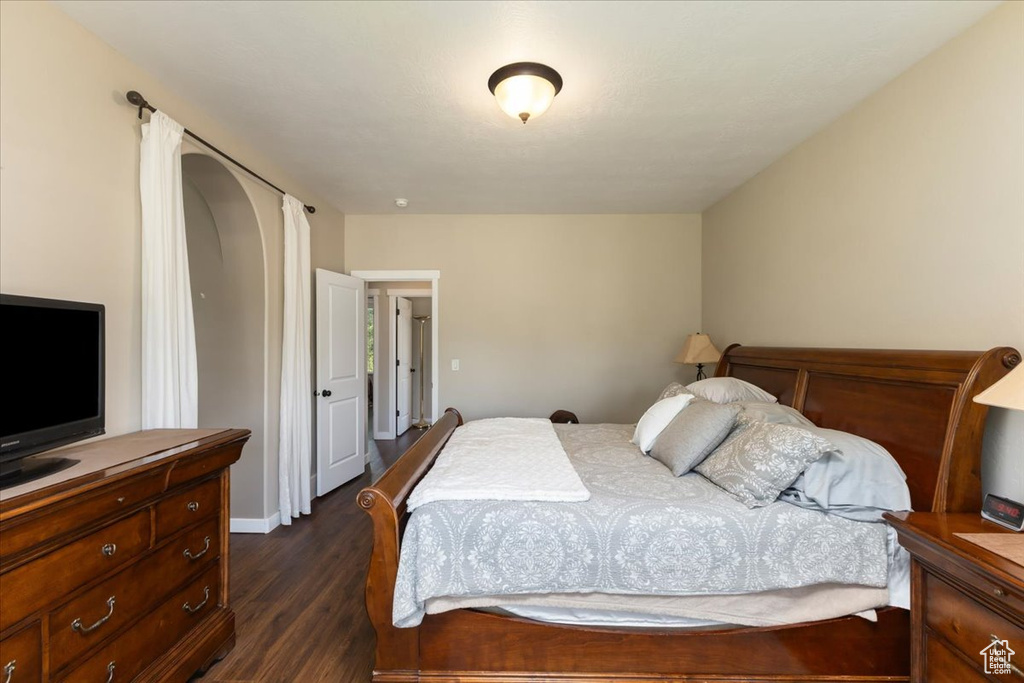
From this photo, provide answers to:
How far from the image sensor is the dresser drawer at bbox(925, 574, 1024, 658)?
1.10 m

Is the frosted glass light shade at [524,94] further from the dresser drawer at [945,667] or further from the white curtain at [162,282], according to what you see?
the dresser drawer at [945,667]

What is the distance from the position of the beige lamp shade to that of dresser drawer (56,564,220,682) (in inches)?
104

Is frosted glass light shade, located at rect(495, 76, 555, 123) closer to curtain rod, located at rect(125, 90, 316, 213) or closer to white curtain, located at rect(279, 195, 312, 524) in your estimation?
curtain rod, located at rect(125, 90, 316, 213)

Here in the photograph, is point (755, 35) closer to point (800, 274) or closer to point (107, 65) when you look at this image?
point (800, 274)

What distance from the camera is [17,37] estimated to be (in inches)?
56.9

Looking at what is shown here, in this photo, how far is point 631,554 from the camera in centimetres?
151

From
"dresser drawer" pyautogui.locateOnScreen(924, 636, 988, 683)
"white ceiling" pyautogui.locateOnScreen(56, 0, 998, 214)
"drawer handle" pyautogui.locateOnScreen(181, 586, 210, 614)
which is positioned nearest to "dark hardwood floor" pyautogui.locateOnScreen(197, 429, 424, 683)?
"drawer handle" pyautogui.locateOnScreen(181, 586, 210, 614)

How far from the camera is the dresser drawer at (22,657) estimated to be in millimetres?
1010

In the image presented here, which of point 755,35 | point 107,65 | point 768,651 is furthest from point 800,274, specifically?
point 107,65

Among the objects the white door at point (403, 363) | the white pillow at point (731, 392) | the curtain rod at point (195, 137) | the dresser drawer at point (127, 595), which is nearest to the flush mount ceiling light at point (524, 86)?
the curtain rod at point (195, 137)

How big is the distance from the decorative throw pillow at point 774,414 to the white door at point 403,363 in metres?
4.78

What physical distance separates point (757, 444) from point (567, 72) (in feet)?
6.03

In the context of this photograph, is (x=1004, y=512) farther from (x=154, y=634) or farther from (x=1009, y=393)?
(x=154, y=634)

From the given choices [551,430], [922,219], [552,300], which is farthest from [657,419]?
[552,300]
